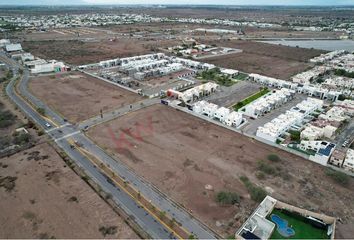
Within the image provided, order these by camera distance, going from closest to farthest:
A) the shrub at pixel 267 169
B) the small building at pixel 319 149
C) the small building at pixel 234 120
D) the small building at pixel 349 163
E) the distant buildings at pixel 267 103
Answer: the shrub at pixel 267 169 → the small building at pixel 349 163 → the small building at pixel 319 149 → the small building at pixel 234 120 → the distant buildings at pixel 267 103

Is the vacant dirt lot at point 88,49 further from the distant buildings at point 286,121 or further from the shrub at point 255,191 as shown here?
the shrub at point 255,191

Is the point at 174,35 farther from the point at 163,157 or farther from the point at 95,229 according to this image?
the point at 95,229

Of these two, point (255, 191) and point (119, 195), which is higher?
point (255, 191)

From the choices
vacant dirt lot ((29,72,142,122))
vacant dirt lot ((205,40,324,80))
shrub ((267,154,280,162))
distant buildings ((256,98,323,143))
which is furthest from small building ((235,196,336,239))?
vacant dirt lot ((205,40,324,80))

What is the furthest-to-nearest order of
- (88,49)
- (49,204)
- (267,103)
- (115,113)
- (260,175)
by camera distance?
(88,49)
(267,103)
(115,113)
(260,175)
(49,204)

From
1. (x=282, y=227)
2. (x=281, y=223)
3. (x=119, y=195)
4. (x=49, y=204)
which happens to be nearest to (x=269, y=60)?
(x=281, y=223)

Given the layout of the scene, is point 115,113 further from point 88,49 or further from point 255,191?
point 88,49

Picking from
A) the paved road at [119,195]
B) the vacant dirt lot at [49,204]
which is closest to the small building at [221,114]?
the paved road at [119,195]
